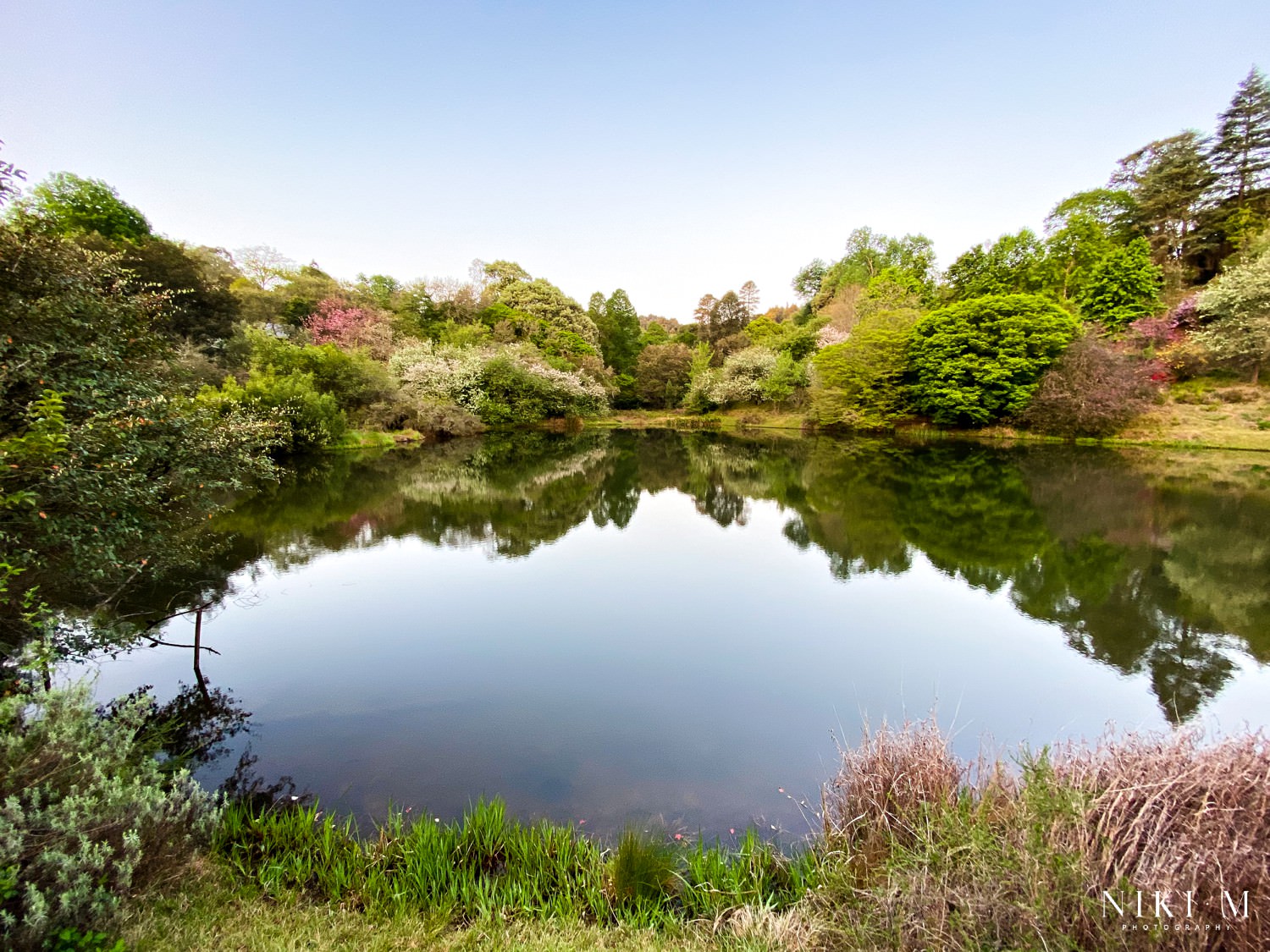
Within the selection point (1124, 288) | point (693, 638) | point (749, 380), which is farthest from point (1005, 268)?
point (693, 638)

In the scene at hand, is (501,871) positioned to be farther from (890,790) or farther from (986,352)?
(986,352)

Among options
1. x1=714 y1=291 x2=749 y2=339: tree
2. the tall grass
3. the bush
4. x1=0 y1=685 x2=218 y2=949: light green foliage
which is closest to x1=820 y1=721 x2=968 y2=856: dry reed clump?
the tall grass

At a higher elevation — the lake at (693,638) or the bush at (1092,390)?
the bush at (1092,390)

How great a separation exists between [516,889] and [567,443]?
2904 cm

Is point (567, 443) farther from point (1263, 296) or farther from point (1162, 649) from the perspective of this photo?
point (1263, 296)

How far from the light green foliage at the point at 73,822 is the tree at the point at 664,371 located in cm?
4504

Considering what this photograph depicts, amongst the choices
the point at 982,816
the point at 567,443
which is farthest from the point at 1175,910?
the point at 567,443

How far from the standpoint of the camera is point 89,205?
25.2m

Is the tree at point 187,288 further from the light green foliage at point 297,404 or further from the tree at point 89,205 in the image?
the light green foliage at point 297,404

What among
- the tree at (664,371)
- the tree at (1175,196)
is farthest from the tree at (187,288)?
the tree at (1175,196)

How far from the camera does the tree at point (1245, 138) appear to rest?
30.4 metres

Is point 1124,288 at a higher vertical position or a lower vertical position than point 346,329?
higher

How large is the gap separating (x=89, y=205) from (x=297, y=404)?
16041 millimetres

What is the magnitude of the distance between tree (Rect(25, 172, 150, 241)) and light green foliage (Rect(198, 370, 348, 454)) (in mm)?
11255
